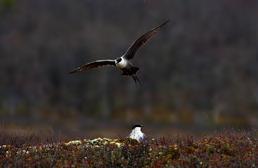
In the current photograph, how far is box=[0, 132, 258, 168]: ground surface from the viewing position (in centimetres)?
1440

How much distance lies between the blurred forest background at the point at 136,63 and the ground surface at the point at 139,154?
36.2 metres

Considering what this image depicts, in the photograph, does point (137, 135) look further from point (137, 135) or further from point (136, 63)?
point (136, 63)

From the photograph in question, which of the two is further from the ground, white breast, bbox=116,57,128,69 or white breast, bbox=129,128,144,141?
white breast, bbox=116,57,128,69

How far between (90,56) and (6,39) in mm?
8293

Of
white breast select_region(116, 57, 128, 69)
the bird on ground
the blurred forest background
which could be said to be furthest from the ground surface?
the blurred forest background

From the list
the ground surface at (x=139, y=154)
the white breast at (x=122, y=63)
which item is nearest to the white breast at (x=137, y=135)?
the ground surface at (x=139, y=154)

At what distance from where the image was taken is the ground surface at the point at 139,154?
47.2 feet

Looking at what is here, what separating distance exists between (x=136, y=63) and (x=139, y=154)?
170 feet

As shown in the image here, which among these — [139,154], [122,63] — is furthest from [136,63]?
[139,154]

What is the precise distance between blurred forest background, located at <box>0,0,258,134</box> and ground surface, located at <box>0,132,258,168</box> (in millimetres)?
36162

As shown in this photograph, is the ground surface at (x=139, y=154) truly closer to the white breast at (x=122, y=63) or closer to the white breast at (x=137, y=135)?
the white breast at (x=137, y=135)

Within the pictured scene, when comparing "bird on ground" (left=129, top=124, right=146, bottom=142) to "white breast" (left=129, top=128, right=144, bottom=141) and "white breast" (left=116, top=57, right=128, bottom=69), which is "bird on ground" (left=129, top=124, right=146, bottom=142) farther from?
"white breast" (left=116, top=57, right=128, bottom=69)

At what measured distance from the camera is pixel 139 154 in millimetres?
14758

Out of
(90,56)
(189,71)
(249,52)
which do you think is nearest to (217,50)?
(249,52)
